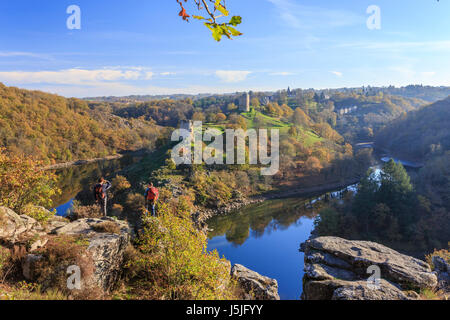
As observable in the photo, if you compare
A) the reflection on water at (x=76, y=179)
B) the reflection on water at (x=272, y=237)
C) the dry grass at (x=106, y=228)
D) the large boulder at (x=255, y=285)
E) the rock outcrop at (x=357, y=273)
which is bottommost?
the reflection on water at (x=272, y=237)

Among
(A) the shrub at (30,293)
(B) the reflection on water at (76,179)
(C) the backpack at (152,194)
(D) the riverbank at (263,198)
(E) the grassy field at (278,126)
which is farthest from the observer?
(E) the grassy field at (278,126)

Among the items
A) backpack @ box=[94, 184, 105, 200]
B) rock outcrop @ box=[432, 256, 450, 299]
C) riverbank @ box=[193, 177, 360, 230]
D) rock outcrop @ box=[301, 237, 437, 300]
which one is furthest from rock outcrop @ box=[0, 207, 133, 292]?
riverbank @ box=[193, 177, 360, 230]

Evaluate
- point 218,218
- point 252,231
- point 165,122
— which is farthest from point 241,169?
point 165,122

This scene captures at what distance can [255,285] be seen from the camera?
6.45 m

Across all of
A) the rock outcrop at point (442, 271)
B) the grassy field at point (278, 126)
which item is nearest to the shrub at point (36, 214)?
the rock outcrop at point (442, 271)

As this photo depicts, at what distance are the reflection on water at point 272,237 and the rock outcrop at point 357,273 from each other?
8747 mm

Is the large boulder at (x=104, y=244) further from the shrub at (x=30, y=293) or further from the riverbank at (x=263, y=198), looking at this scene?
the riverbank at (x=263, y=198)

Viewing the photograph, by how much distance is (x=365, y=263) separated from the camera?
256 inches

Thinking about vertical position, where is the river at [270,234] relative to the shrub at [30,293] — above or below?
below

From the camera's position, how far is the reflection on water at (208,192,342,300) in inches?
688

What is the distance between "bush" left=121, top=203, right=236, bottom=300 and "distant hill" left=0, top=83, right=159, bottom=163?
170 ft

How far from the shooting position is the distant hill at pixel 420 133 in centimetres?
4741

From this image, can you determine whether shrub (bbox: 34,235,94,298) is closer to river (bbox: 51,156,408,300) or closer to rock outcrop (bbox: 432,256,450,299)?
rock outcrop (bbox: 432,256,450,299)

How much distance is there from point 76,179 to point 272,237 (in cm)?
3394
